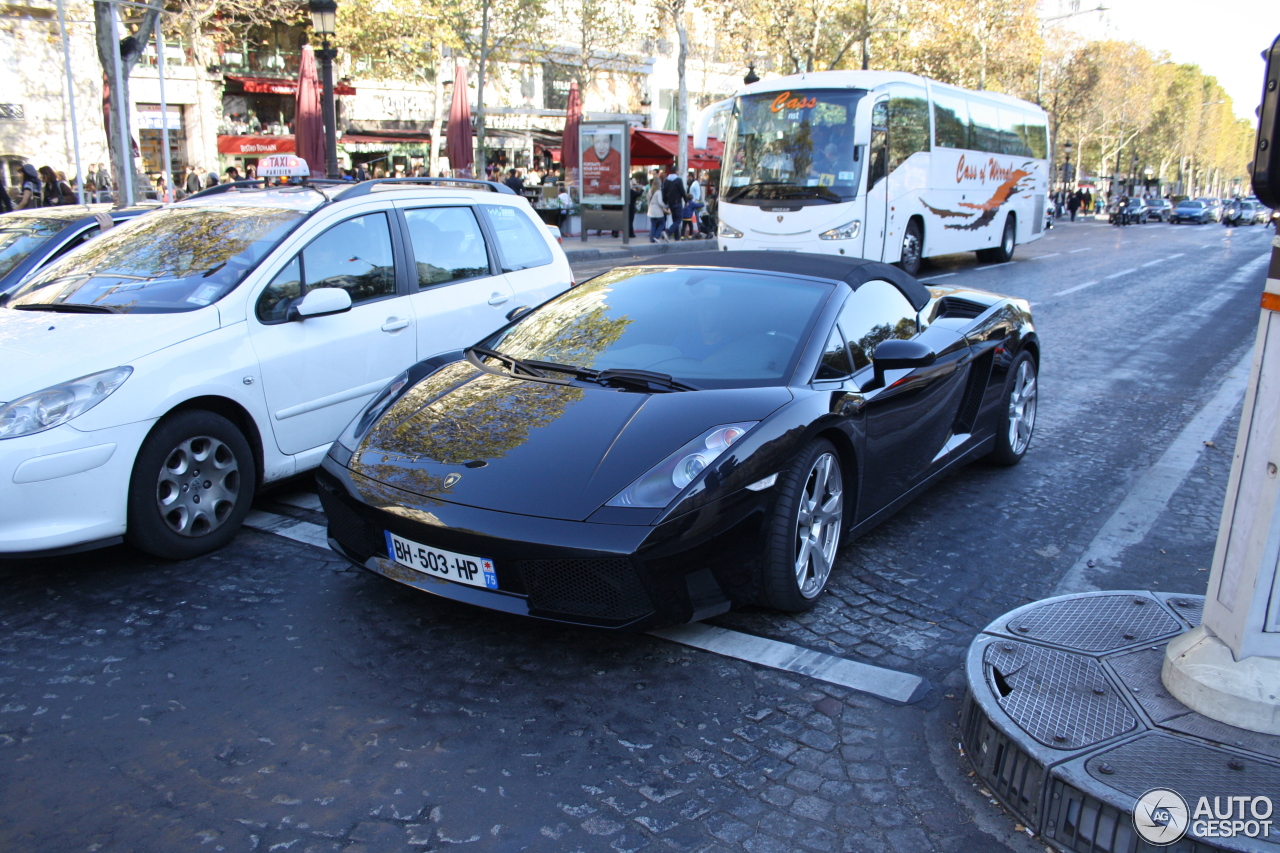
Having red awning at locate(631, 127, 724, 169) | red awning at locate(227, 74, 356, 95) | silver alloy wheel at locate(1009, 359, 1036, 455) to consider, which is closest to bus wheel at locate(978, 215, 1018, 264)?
red awning at locate(631, 127, 724, 169)

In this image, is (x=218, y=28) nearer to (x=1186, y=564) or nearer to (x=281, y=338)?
(x=281, y=338)

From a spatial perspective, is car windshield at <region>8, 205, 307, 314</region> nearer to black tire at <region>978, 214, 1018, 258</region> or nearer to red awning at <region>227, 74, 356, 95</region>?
black tire at <region>978, 214, 1018, 258</region>

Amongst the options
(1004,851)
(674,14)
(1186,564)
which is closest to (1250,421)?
(1004,851)

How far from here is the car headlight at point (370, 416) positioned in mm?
4062

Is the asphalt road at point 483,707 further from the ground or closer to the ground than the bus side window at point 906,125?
closer to the ground

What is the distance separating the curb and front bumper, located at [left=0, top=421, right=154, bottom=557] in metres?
15.9

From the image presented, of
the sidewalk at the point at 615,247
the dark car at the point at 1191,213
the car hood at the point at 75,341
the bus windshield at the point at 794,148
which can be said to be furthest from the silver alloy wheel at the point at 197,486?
the dark car at the point at 1191,213

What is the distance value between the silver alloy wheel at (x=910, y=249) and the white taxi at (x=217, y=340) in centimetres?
1166

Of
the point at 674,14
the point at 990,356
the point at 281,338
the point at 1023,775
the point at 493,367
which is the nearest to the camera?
the point at 1023,775

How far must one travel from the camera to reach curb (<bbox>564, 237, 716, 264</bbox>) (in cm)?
2111

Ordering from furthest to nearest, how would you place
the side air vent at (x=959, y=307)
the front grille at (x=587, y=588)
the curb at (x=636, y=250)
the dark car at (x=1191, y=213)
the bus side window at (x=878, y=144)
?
1. the dark car at (x=1191, y=213)
2. the curb at (x=636, y=250)
3. the bus side window at (x=878, y=144)
4. the side air vent at (x=959, y=307)
5. the front grille at (x=587, y=588)

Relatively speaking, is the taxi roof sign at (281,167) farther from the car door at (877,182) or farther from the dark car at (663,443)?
the car door at (877,182)

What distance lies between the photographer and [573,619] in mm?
3297

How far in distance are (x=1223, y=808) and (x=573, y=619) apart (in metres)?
1.89
